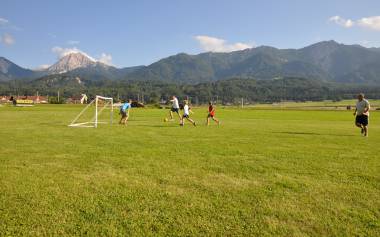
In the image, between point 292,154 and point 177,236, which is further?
point 292,154

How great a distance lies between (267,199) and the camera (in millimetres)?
6004

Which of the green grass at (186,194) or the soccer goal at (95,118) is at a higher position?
the soccer goal at (95,118)

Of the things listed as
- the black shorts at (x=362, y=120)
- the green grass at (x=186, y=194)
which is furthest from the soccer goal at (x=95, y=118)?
the black shorts at (x=362, y=120)

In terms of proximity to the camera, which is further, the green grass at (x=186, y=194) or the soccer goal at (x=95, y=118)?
the soccer goal at (x=95, y=118)

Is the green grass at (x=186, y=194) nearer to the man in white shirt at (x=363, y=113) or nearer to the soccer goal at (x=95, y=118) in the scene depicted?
the man in white shirt at (x=363, y=113)

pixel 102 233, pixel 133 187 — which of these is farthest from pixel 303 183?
pixel 102 233

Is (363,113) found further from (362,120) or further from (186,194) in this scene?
(186,194)

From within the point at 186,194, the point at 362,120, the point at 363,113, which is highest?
the point at 363,113

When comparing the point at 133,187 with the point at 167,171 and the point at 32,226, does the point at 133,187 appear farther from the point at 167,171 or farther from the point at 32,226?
the point at 32,226

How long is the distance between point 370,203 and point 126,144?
912 cm

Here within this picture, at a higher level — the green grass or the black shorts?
the black shorts

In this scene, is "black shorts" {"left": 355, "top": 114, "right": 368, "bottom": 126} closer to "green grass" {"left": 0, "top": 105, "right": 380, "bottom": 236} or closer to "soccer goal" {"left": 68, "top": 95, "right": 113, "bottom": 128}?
"green grass" {"left": 0, "top": 105, "right": 380, "bottom": 236}

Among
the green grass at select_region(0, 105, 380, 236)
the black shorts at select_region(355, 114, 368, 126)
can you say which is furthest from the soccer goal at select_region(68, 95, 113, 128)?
the black shorts at select_region(355, 114, 368, 126)

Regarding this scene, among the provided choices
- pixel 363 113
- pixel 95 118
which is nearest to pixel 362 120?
pixel 363 113
